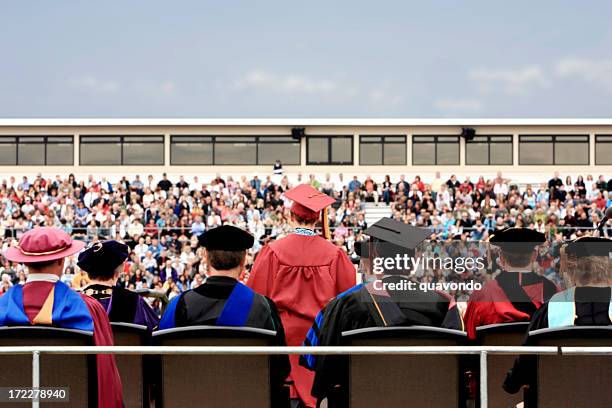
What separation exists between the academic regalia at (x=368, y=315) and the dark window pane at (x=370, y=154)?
32.8 metres

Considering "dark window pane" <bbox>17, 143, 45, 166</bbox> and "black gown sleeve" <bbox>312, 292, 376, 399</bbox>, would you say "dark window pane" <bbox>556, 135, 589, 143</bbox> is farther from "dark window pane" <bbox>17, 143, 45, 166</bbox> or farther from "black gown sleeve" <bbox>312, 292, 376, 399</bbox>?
"black gown sleeve" <bbox>312, 292, 376, 399</bbox>

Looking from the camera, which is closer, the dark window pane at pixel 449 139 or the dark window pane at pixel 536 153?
the dark window pane at pixel 449 139

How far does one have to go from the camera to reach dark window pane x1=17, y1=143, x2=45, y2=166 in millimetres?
38188

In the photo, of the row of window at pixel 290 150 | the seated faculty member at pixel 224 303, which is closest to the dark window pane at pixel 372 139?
the row of window at pixel 290 150

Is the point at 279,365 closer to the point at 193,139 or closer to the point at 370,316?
the point at 370,316

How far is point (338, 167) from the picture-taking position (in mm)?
37562

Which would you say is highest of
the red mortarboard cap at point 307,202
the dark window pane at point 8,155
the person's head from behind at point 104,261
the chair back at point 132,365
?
the dark window pane at point 8,155

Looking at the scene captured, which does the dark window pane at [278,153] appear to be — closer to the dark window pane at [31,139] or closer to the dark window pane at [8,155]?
the dark window pane at [31,139]

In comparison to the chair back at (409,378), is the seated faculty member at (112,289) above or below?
above

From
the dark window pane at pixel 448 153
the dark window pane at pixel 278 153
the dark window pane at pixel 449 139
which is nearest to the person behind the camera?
the dark window pane at pixel 448 153

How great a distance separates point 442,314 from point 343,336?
2.32 feet

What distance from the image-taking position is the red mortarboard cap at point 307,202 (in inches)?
255

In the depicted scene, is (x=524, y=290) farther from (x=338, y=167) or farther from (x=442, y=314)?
(x=338, y=167)

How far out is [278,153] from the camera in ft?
125
